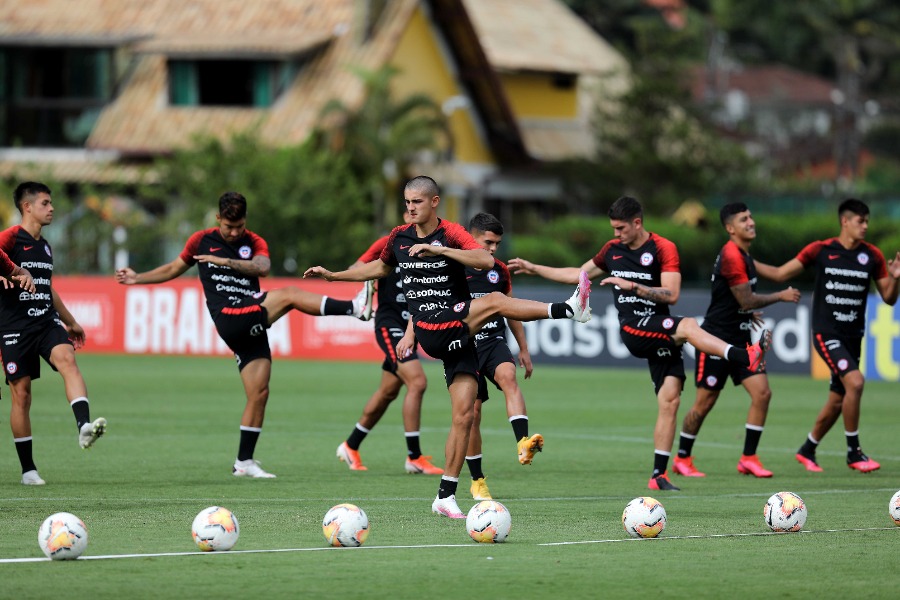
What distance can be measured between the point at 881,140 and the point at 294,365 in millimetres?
57785

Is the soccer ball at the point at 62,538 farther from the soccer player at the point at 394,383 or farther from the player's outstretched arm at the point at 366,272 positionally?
the soccer player at the point at 394,383

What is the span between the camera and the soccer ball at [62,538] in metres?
9.48

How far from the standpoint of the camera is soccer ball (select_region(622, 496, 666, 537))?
1059cm

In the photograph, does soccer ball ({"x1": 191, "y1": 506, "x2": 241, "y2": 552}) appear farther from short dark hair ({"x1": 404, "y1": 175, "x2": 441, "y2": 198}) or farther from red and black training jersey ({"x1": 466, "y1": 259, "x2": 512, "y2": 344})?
red and black training jersey ({"x1": 466, "y1": 259, "x2": 512, "y2": 344})

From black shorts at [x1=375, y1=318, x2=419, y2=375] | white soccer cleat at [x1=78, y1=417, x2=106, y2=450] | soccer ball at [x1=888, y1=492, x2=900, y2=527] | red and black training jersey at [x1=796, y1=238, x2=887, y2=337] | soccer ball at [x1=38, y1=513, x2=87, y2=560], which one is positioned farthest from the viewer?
red and black training jersey at [x1=796, y1=238, x2=887, y2=337]

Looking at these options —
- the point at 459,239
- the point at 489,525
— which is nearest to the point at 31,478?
the point at 459,239

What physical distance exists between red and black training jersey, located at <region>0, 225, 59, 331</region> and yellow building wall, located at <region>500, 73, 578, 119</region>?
147ft

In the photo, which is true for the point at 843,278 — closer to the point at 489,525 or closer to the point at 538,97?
the point at 489,525

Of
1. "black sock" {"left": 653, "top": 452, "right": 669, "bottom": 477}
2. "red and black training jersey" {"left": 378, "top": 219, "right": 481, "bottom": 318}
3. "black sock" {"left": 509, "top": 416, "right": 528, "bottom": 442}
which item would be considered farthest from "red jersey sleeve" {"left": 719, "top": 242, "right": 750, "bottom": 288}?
"red and black training jersey" {"left": 378, "top": 219, "right": 481, "bottom": 318}

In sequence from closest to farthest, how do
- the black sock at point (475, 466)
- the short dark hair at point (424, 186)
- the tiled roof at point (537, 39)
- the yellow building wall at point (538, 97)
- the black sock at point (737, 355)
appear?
the short dark hair at point (424, 186)
the black sock at point (475, 466)
the black sock at point (737, 355)
the tiled roof at point (537, 39)
the yellow building wall at point (538, 97)

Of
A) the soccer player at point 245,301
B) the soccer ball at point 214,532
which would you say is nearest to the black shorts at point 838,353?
the soccer player at point 245,301

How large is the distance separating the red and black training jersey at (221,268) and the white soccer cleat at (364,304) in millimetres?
873

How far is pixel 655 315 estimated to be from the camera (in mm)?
13961

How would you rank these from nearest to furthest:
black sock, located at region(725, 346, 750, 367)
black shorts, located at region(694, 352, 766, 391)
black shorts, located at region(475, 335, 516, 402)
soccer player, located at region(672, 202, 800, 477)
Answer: black shorts, located at region(475, 335, 516, 402) → black sock, located at region(725, 346, 750, 367) → soccer player, located at region(672, 202, 800, 477) → black shorts, located at region(694, 352, 766, 391)
